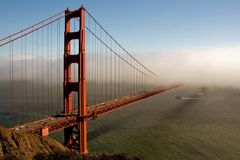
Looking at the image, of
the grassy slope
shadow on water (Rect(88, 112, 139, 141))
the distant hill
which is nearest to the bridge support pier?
the grassy slope

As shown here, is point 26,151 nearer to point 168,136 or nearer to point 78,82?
point 78,82

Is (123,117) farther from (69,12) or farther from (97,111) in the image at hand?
(69,12)

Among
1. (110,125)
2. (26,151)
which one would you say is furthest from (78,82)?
(110,125)

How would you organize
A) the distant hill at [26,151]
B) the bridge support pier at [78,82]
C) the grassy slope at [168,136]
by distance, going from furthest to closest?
1. the grassy slope at [168,136]
2. the bridge support pier at [78,82]
3. the distant hill at [26,151]

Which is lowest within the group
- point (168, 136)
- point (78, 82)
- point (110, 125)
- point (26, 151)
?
point (168, 136)

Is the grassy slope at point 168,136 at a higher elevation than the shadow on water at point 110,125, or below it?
below

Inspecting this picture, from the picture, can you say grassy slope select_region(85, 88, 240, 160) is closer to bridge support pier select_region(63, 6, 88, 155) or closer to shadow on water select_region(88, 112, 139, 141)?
shadow on water select_region(88, 112, 139, 141)

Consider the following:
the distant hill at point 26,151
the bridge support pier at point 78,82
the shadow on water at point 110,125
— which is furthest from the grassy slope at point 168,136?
the distant hill at point 26,151

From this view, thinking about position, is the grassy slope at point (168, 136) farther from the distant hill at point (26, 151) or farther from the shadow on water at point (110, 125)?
the distant hill at point (26, 151)

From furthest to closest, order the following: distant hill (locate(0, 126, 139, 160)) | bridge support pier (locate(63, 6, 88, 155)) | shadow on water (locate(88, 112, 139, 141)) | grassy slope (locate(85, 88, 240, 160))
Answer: shadow on water (locate(88, 112, 139, 141)) → grassy slope (locate(85, 88, 240, 160)) → bridge support pier (locate(63, 6, 88, 155)) → distant hill (locate(0, 126, 139, 160))
